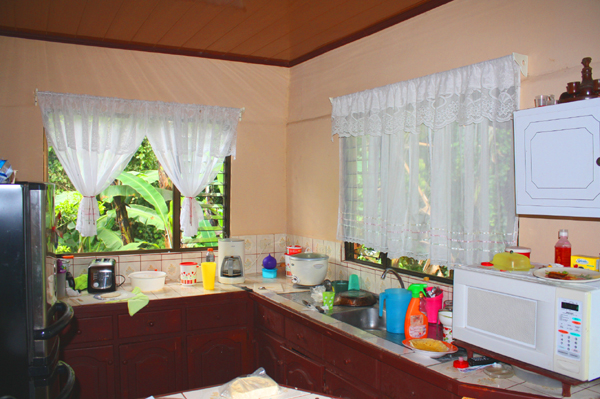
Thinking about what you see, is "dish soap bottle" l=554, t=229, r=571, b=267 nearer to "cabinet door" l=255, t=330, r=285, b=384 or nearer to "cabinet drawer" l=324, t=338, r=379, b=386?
"cabinet drawer" l=324, t=338, r=379, b=386

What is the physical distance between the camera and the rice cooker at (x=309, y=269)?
11.4 feet

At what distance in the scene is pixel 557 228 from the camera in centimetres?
213

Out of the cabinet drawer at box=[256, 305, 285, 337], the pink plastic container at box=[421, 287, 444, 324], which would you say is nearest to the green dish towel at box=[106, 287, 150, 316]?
the cabinet drawer at box=[256, 305, 285, 337]

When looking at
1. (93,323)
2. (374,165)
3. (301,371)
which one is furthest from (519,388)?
(93,323)

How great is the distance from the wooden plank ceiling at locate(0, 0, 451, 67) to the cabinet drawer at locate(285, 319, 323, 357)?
1.94 m

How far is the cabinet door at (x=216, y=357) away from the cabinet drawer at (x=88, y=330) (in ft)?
1.84

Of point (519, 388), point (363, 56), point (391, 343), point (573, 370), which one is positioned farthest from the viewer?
point (363, 56)

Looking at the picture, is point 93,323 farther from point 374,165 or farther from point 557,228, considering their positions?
point 557,228

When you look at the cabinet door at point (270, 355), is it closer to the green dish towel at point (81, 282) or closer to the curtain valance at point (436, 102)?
the green dish towel at point (81, 282)

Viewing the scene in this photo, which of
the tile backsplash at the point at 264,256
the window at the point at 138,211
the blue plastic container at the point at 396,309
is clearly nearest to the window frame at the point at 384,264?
the tile backsplash at the point at 264,256

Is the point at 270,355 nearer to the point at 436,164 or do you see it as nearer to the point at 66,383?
the point at 66,383

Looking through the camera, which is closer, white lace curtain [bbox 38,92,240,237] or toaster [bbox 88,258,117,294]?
toaster [bbox 88,258,117,294]

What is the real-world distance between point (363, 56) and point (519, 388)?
2.34 meters

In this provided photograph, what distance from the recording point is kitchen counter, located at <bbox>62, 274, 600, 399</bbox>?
171 centimetres
